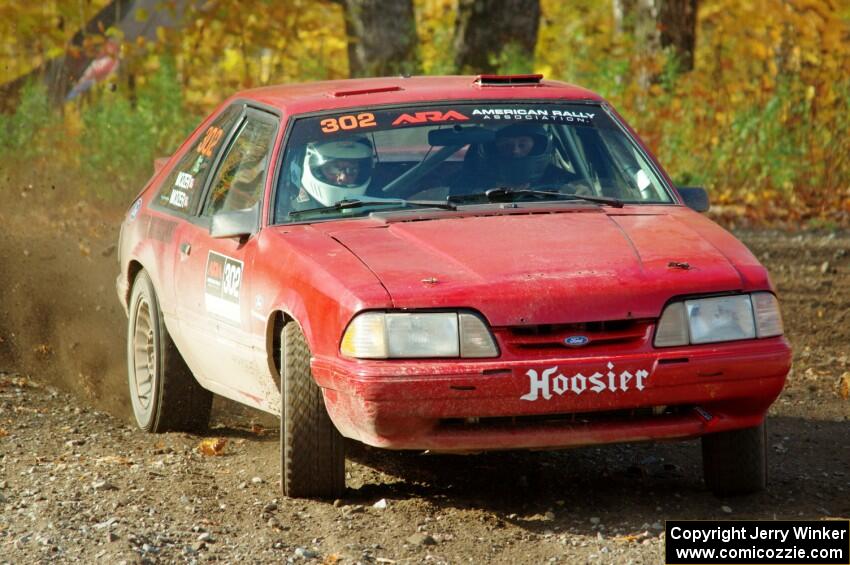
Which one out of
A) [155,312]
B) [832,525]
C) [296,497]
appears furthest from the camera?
[155,312]

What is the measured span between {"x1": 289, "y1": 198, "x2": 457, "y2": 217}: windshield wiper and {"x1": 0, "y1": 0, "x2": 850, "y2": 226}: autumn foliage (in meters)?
8.13

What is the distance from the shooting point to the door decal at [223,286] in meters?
6.14

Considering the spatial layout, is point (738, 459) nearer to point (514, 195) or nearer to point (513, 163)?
point (514, 195)

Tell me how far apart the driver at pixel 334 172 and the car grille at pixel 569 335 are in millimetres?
1328

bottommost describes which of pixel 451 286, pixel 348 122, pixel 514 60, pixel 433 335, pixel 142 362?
pixel 142 362

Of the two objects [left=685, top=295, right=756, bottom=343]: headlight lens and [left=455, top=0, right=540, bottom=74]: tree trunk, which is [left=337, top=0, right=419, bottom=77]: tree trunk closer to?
[left=455, top=0, right=540, bottom=74]: tree trunk

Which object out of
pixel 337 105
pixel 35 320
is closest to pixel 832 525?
pixel 337 105

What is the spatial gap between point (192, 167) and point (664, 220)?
8.00 ft

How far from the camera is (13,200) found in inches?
564

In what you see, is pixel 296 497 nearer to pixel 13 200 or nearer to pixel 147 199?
pixel 147 199

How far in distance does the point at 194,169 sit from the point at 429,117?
4.50ft

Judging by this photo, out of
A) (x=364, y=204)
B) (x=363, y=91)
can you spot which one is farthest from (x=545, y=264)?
(x=363, y=91)

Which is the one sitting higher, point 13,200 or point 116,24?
point 116,24

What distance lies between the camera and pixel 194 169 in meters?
7.23
